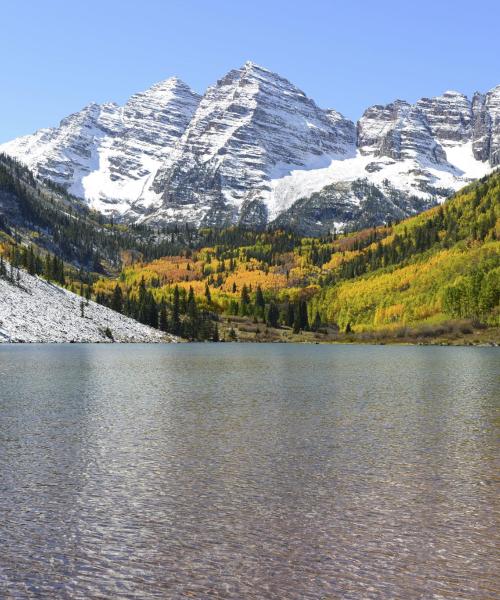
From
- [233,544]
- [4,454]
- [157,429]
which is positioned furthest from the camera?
[157,429]

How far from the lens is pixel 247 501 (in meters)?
24.6

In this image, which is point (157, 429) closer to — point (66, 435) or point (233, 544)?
point (66, 435)

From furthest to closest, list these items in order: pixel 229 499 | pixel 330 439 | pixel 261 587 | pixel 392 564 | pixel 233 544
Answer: pixel 330 439
pixel 229 499
pixel 233 544
pixel 392 564
pixel 261 587

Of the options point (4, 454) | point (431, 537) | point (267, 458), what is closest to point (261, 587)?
point (431, 537)

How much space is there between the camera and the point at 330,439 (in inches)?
1468

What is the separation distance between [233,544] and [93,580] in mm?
4436

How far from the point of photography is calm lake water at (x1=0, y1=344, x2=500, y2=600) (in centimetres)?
1767

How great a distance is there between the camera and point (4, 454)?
1255 inches

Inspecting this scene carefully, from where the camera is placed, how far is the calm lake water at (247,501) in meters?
17.7

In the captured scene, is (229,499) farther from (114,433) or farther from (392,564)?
(114,433)

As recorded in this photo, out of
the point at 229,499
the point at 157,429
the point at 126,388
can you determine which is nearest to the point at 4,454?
the point at 157,429

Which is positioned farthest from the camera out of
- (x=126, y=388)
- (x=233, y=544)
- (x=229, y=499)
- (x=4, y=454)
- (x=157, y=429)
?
(x=126, y=388)

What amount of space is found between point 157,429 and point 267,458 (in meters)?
10.2

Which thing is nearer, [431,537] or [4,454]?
[431,537]
